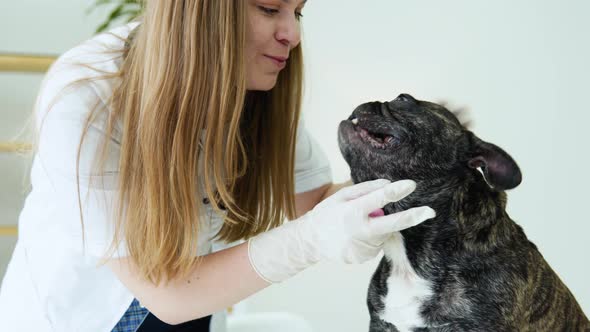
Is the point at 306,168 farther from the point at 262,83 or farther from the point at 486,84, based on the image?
the point at 486,84

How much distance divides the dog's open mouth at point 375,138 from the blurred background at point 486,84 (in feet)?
0.99

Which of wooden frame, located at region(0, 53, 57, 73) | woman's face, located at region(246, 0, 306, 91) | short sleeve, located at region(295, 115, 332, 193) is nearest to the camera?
woman's face, located at region(246, 0, 306, 91)

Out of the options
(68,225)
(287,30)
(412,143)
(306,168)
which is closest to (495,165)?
(412,143)

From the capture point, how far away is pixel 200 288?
56.1 inches

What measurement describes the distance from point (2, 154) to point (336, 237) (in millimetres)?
2870

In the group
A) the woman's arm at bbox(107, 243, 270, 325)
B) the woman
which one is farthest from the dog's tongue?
the woman's arm at bbox(107, 243, 270, 325)

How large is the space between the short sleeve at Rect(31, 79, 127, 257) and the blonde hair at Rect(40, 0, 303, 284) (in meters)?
0.02

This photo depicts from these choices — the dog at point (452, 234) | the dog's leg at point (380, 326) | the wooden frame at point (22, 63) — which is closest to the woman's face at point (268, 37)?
the dog at point (452, 234)

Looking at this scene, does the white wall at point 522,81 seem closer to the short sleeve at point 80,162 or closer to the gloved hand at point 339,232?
the gloved hand at point 339,232

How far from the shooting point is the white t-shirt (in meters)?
1.33

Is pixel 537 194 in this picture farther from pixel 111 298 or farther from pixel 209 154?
pixel 111 298

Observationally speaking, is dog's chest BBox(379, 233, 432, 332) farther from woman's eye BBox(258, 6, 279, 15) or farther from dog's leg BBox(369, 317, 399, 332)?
woman's eye BBox(258, 6, 279, 15)

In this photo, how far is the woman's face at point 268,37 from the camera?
1.38 m

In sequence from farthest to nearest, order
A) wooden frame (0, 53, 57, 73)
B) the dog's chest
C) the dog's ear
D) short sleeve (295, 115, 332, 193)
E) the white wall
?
1. wooden frame (0, 53, 57, 73)
2. short sleeve (295, 115, 332, 193)
3. the white wall
4. the dog's chest
5. the dog's ear
